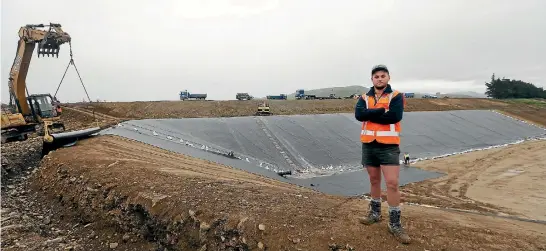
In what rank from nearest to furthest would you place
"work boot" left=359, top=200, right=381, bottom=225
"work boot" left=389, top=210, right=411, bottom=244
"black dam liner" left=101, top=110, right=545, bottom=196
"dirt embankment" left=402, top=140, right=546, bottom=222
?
"work boot" left=389, top=210, right=411, bottom=244 → "work boot" left=359, top=200, right=381, bottom=225 → "dirt embankment" left=402, top=140, right=546, bottom=222 → "black dam liner" left=101, top=110, right=545, bottom=196

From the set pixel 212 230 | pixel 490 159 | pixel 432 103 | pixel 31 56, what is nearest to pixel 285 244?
pixel 212 230

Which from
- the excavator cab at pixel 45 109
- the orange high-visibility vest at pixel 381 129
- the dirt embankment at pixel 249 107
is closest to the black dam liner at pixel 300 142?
the excavator cab at pixel 45 109

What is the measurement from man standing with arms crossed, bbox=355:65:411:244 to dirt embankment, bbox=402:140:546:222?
7681mm

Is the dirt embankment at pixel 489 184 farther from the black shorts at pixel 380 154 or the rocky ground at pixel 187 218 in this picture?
the black shorts at pixel 380 154

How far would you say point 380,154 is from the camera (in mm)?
4668

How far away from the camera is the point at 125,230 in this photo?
6312 millimetres

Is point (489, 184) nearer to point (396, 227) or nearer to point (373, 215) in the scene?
point (373, 215)

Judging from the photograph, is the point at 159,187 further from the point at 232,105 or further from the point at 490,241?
the point at 232,105

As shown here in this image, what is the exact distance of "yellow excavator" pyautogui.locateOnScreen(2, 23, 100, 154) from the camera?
16.4 meters

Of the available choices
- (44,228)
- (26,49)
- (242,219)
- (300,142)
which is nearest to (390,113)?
(242,219)

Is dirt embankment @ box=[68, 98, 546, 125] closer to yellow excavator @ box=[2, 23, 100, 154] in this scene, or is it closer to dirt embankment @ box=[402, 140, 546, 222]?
yellow excavator @ box=[2, 23, 100, 154]

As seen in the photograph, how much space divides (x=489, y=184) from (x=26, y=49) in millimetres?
23337

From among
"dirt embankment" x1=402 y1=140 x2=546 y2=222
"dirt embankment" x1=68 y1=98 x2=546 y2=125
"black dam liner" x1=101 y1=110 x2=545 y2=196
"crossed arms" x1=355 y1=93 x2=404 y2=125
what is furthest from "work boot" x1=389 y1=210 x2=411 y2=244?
"dirt embankment" x1=68 y1=98 x2=546 y2=125

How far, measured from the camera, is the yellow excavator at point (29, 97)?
16377 millimetres
